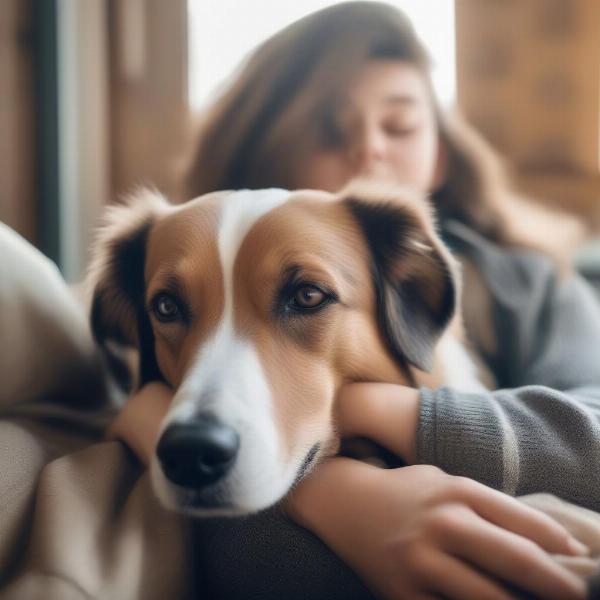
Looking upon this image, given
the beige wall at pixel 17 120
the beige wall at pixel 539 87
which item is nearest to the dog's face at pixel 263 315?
the beige wall at pixel 17 120

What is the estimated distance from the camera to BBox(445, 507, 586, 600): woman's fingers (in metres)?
0.52

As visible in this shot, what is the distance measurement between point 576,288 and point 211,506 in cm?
101

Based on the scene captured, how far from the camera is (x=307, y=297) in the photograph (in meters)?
0.83

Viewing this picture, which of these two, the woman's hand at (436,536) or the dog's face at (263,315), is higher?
the dog's face at (263,315)

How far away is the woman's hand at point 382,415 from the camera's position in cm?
76

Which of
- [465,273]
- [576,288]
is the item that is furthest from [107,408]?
[576,288]

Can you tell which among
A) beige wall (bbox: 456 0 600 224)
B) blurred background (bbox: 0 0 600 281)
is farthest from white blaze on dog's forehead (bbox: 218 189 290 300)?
beige wall (bbox: 456 0 600 224)

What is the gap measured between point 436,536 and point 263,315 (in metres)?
0.35

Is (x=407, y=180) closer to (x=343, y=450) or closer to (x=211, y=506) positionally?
(x=343, y=450)

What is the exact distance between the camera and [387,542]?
62 cm

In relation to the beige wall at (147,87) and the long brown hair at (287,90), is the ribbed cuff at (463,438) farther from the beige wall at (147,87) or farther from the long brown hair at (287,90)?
the beige wall at (147,87)

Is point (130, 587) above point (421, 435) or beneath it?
beneath

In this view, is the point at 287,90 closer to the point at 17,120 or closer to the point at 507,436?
the point at 507,436

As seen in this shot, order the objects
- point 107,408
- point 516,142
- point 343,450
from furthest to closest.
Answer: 1. point 516,142
2. point 107,408
3. point 343,450
